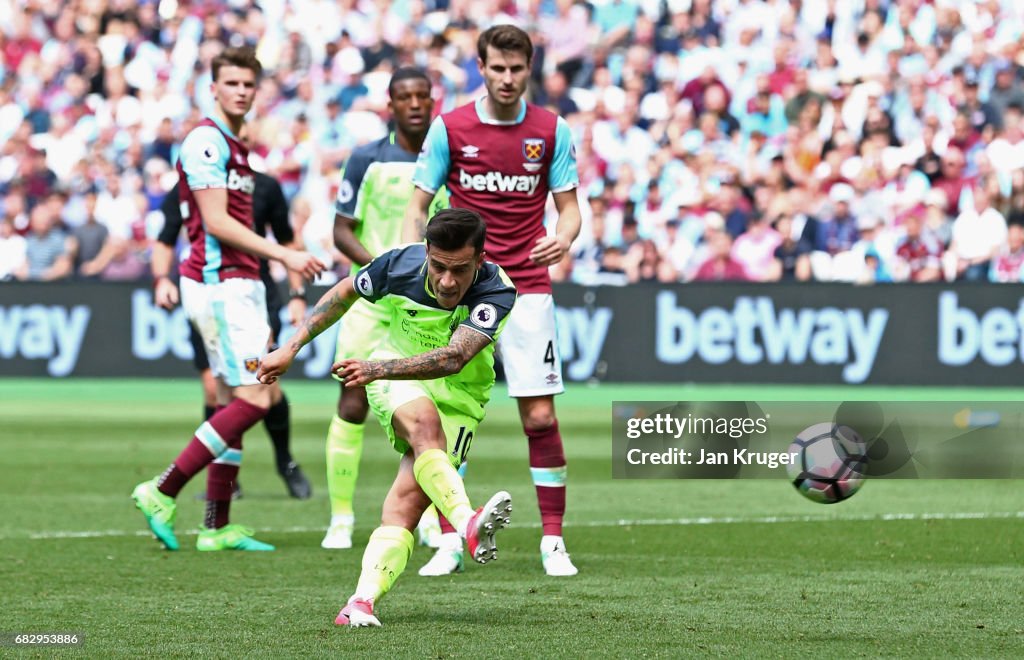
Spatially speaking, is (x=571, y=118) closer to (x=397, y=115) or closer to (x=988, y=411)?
(x=988, y=411)

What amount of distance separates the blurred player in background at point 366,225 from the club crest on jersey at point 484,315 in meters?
2.49

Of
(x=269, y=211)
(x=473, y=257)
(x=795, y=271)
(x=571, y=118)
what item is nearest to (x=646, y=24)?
(x=571, y=118)

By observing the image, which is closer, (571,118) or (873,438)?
(873,438)

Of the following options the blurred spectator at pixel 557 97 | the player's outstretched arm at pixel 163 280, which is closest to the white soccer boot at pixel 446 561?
the player's outstretched arm at pixel 163 280

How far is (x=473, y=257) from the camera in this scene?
20.7 feet

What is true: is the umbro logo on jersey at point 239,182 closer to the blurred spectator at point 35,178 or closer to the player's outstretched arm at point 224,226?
the player's outstretched arm at point 224,226

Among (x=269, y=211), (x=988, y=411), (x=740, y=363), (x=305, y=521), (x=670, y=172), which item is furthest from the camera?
(x=670, y=172)

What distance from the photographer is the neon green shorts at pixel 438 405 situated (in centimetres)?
658

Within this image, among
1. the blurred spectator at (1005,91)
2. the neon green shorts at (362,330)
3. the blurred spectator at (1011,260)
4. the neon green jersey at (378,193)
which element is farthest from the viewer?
the blurred spectator at (1005,91)

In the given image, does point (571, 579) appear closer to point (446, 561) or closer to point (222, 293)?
point (446, 561)

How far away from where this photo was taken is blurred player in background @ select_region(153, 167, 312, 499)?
422 inches

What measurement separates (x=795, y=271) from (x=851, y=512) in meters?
10.3

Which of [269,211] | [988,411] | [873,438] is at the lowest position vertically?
[988,411]

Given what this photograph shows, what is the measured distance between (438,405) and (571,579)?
1.29 metres
